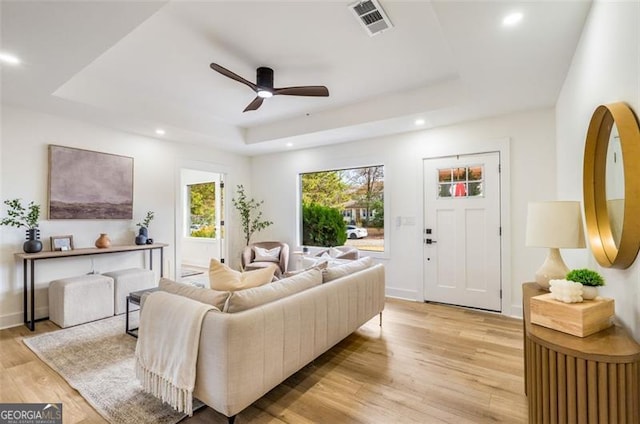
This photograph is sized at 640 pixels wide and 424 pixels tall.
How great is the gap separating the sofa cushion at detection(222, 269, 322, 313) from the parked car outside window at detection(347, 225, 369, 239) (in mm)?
2596

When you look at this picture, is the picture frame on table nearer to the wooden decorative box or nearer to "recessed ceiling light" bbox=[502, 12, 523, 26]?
the wooden decorative box

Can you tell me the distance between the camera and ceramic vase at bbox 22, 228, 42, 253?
11.1ft

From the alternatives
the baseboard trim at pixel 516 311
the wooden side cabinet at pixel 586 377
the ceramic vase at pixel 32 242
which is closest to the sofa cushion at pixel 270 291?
the wooden side cabinet at pixel 586 377

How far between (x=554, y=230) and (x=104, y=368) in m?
3.48

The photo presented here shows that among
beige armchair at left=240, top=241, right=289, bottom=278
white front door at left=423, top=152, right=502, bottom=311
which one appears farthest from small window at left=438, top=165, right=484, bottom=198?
beige armchair at left=240, top=241, right=289, bottom=278

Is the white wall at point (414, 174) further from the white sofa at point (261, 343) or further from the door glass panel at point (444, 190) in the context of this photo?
the white sofa at point (261, 343)

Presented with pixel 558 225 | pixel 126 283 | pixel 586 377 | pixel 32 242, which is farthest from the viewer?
pixel 126 283

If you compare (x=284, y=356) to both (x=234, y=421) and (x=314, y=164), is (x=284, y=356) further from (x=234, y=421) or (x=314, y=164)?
(x=314, y=164)

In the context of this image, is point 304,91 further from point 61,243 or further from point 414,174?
point 61,243

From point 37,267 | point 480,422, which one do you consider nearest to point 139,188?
point 37,267

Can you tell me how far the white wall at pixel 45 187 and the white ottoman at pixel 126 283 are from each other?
1.87 ft

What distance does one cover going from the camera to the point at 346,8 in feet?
7.32

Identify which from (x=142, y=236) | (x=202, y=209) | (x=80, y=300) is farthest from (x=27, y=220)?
(x=202, y=209)

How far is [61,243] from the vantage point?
12.4 feet
